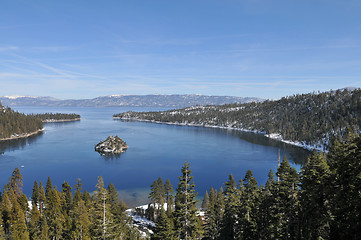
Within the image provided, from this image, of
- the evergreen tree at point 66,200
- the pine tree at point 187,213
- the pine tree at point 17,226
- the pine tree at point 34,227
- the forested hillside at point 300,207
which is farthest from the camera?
the evergreen tree at point 66,200

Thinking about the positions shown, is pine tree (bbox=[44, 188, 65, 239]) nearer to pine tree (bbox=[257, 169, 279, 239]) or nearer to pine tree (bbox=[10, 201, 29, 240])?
pine tree (bbox=[10, 201, 29, 240])

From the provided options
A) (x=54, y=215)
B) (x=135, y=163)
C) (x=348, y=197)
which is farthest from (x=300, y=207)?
(x=135, y=163)

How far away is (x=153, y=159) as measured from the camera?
12794 centimetres

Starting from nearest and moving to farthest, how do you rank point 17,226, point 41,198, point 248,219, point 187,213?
point 187,213
point 248,219
point 17,226
point 41,198

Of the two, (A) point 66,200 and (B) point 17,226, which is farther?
(A) point 66,200

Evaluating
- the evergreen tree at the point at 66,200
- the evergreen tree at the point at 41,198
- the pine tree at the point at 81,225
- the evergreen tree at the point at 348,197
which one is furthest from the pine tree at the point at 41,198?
the evergreen tree at the point at 348,197

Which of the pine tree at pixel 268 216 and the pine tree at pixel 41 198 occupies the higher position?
the pine tree at pixel 268 216

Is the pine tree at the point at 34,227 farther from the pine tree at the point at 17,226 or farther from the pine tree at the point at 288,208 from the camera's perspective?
the pine tree at the point at 288,208

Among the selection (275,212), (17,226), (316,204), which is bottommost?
(17,226)

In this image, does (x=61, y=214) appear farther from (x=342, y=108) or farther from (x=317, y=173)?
(x=342, y=108)

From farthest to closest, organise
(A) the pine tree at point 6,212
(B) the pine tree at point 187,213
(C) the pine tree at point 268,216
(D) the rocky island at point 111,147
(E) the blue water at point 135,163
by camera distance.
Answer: (D) the rocky island at point 111,147 → (E) the blue water at point 135,163 → (A) the pine tree at point 6,212 → (C) the pine tree at point 268,216 → (B) the pine tree at point 187,213

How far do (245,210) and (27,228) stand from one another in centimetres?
4539

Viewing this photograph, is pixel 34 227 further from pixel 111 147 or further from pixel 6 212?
pixel 111 147

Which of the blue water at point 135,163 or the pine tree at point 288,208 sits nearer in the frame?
the pine tree at point 288,208
